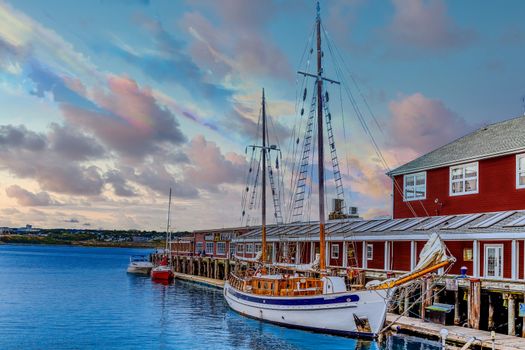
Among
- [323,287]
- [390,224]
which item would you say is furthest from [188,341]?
[390,224]

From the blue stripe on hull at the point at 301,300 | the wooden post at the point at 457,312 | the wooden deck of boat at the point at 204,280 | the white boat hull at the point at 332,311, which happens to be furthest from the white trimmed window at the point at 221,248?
the wooden post at the point at 457,312

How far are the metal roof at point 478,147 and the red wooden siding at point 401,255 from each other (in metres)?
7.22

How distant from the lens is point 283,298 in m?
36.0

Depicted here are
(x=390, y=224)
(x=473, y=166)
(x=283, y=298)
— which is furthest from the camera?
(x=390, y=224)

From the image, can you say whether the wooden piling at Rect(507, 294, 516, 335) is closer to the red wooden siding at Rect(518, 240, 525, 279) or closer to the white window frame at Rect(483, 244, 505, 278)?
the red wooden siding at Rect(518, 240, 525, 279)

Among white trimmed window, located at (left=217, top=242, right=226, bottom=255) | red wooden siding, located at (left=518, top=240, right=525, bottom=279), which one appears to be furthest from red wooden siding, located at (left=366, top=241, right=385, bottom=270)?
white trimmed window, located at (left=217, top=242, right=226, bottom=255)

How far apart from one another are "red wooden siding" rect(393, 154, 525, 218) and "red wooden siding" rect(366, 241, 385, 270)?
14.9 ft

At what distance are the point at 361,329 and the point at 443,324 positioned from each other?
4535 millimetres

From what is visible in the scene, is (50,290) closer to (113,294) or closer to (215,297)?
(113,294)

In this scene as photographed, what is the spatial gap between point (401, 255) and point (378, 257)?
9.14 ft

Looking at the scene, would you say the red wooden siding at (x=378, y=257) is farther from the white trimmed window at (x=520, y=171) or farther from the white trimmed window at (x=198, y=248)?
the white trimmed window at (x=198, y=248)

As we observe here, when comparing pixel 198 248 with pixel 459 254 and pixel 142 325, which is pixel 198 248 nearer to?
pixel 142 325

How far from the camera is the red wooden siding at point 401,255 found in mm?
39656

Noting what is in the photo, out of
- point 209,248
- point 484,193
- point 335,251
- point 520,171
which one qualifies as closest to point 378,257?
point 335,251
